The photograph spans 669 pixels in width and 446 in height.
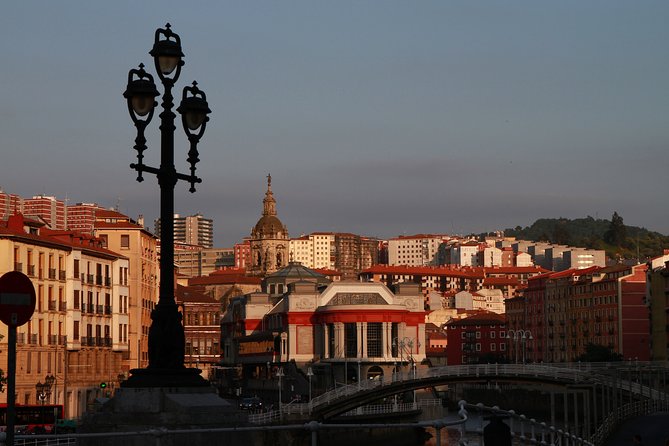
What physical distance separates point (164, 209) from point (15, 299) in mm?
6574

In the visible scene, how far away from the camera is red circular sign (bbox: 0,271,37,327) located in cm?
1352

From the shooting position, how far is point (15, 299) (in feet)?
44.8

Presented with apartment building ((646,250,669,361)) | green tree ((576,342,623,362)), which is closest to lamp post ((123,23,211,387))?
apartment building ((646,250,669,361))

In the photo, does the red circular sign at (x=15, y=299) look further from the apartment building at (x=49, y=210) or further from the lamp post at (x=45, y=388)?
the apartment building at (x=49, y=210)

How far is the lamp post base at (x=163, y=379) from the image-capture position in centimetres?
1927

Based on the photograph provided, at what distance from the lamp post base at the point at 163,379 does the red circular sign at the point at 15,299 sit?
5606 mm

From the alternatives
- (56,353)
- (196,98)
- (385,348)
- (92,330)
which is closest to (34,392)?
(56,353)

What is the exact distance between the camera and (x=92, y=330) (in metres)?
97.9

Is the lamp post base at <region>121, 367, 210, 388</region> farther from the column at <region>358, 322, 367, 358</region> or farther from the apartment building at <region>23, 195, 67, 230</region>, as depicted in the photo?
the column at <region>358, 322, 367, 358</region>

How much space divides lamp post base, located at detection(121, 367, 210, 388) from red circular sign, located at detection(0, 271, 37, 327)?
561 cm

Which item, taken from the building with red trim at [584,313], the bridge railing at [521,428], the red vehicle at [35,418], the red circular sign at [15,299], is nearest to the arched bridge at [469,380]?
the red vehicle at [35,418]

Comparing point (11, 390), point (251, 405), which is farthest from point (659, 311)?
point (11, 390)

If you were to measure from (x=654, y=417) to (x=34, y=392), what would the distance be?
121 ft

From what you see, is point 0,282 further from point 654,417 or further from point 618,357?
point 618,357
